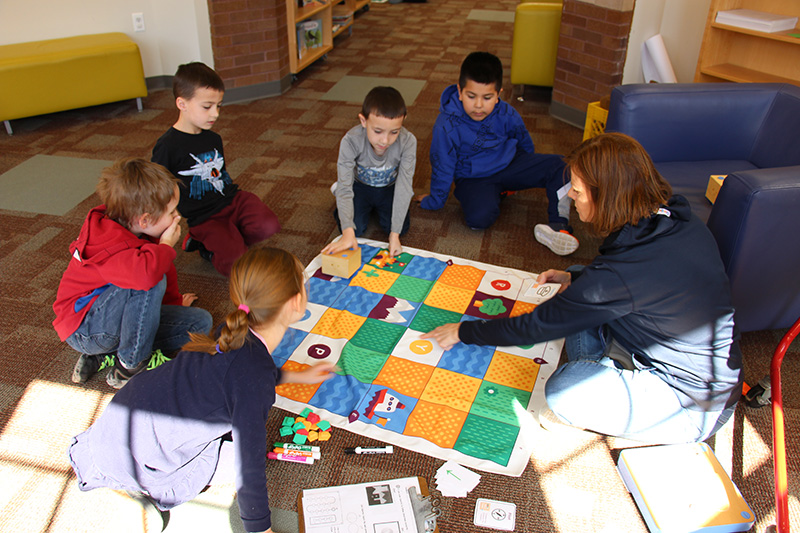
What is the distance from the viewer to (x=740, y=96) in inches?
101

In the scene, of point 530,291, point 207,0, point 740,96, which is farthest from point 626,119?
point 207,0

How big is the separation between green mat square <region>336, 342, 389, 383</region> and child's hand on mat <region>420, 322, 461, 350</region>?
19cm

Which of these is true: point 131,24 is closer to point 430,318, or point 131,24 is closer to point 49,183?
point 49,183

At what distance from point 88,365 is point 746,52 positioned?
11.5ft

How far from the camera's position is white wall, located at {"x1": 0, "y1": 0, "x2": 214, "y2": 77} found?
3746mm

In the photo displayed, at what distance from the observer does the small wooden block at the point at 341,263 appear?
239 cm

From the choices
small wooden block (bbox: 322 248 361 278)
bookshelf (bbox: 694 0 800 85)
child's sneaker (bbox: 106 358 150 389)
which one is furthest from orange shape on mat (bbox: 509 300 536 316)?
bookshelf (bbox: 694 0 800 85)

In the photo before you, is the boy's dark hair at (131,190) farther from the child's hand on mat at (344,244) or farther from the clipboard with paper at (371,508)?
the clipboard with paper at (371,508)

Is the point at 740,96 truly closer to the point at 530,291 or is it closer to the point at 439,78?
the point at 530,291

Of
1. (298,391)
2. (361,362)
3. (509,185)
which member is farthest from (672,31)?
(298,391)

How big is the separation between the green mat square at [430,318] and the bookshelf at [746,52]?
82.9 inches

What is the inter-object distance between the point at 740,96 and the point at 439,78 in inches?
104

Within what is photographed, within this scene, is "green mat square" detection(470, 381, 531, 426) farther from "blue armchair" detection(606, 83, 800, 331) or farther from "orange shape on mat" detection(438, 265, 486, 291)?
"blue armchair" detection(606, 83, 800, 331)

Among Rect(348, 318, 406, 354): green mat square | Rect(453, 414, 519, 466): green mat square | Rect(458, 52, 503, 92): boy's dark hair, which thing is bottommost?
Rect(453, 414, 519, 466): green mat square
